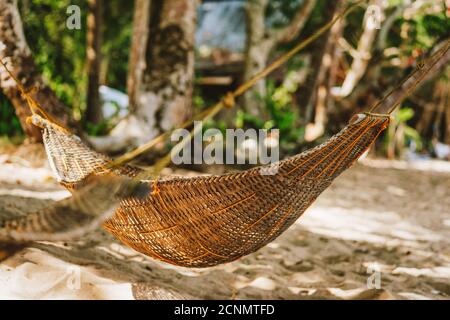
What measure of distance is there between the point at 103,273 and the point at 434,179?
513cm

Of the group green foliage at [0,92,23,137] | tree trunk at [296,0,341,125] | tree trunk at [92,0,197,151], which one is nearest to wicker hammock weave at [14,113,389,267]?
tree trunk at [92,0,197,151]

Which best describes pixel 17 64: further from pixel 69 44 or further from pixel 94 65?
pixel 69 44

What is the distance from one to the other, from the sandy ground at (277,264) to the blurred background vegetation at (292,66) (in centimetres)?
91

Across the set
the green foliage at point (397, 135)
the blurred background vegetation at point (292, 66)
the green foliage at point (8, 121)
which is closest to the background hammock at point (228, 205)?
the blurred background vegetation at point (292, 66)

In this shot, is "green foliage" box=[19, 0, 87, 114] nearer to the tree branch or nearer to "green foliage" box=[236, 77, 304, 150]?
"green foliage" box=[236, 77, 304, 150]

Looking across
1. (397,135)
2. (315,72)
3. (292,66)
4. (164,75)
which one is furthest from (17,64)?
(292,66)

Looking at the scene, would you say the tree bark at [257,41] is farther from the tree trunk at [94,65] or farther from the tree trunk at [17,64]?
the tree trunk at [17,64]

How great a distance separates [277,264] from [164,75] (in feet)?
7.36

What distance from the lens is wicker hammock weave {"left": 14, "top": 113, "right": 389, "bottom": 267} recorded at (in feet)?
5.21

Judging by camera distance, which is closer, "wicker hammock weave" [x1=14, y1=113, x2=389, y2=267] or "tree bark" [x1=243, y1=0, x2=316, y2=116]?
"wicker hammock weave" [x1=14, y1=113, x2=389, y2=267]

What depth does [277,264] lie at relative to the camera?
8.07 ft

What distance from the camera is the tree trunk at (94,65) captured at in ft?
17.7

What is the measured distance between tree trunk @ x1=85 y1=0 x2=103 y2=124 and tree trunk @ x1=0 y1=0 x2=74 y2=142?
213cm
